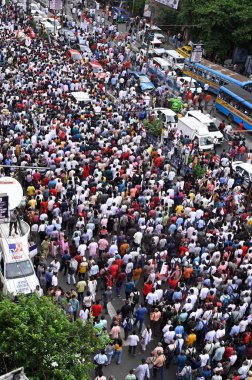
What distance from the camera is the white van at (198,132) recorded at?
27312 millimetres

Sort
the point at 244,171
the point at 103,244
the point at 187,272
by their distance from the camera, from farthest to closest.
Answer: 1. the point at 244,171
2. the point at 103,244
3. the point at 187,272

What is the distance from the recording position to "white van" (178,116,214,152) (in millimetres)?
27312

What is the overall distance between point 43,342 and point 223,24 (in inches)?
1283

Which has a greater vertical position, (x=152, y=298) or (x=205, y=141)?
(x=205, y=141)

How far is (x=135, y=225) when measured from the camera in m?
19.1

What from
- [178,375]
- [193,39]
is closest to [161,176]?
[178,375]

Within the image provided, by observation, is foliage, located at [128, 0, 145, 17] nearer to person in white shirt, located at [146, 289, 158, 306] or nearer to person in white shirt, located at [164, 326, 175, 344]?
person in white shirt, located at [146, 289, 158, 306]

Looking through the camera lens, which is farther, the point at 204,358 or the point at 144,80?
the point at 144,80

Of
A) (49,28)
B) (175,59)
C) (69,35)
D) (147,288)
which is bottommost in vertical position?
(147,288)

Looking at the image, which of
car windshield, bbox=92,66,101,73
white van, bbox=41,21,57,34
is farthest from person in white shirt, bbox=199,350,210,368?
white van, bbox=41,21,57,34

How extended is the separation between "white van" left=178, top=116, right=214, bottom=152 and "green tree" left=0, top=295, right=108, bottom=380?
16.2m

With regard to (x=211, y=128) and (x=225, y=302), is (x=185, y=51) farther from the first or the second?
(x=225, y=302)

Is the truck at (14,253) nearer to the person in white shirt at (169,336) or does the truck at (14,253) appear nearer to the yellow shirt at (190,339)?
the person in white shirt at (169,336)

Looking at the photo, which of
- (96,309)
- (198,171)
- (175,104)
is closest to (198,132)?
(198,171)
